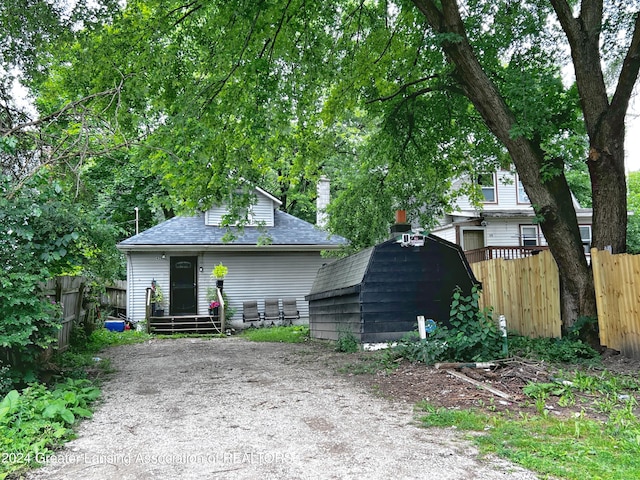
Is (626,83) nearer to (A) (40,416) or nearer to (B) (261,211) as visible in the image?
(A) (40,416)

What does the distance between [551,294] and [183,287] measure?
1241 centimetres

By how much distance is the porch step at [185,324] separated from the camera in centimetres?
1614

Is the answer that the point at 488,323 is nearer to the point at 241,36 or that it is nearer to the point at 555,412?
the point at 555,412

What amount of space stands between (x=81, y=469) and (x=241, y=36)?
26.5 feet

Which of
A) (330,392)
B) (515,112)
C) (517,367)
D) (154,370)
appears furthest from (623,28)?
(154,370)

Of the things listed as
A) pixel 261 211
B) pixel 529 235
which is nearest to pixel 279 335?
pixel 261 211

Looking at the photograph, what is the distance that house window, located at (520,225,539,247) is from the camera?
22984 mm

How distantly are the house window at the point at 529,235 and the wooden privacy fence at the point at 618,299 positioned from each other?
16144 millimetres

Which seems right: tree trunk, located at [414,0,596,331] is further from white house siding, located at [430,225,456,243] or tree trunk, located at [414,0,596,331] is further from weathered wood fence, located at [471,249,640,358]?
white house siding, located at [430,225,456,243]

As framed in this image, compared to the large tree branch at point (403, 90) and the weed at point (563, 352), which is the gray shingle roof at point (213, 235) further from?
the weed at point (563, 352)

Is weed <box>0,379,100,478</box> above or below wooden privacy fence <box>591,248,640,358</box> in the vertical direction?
below

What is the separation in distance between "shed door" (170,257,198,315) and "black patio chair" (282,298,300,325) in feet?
10.3

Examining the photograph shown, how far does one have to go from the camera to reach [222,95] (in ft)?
31.2

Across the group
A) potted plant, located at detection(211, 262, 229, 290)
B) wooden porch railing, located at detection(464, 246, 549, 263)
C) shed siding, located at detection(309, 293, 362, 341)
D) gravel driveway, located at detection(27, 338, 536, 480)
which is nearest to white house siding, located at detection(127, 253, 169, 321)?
potted plant, located at detection(211, 262, 229, 290)
